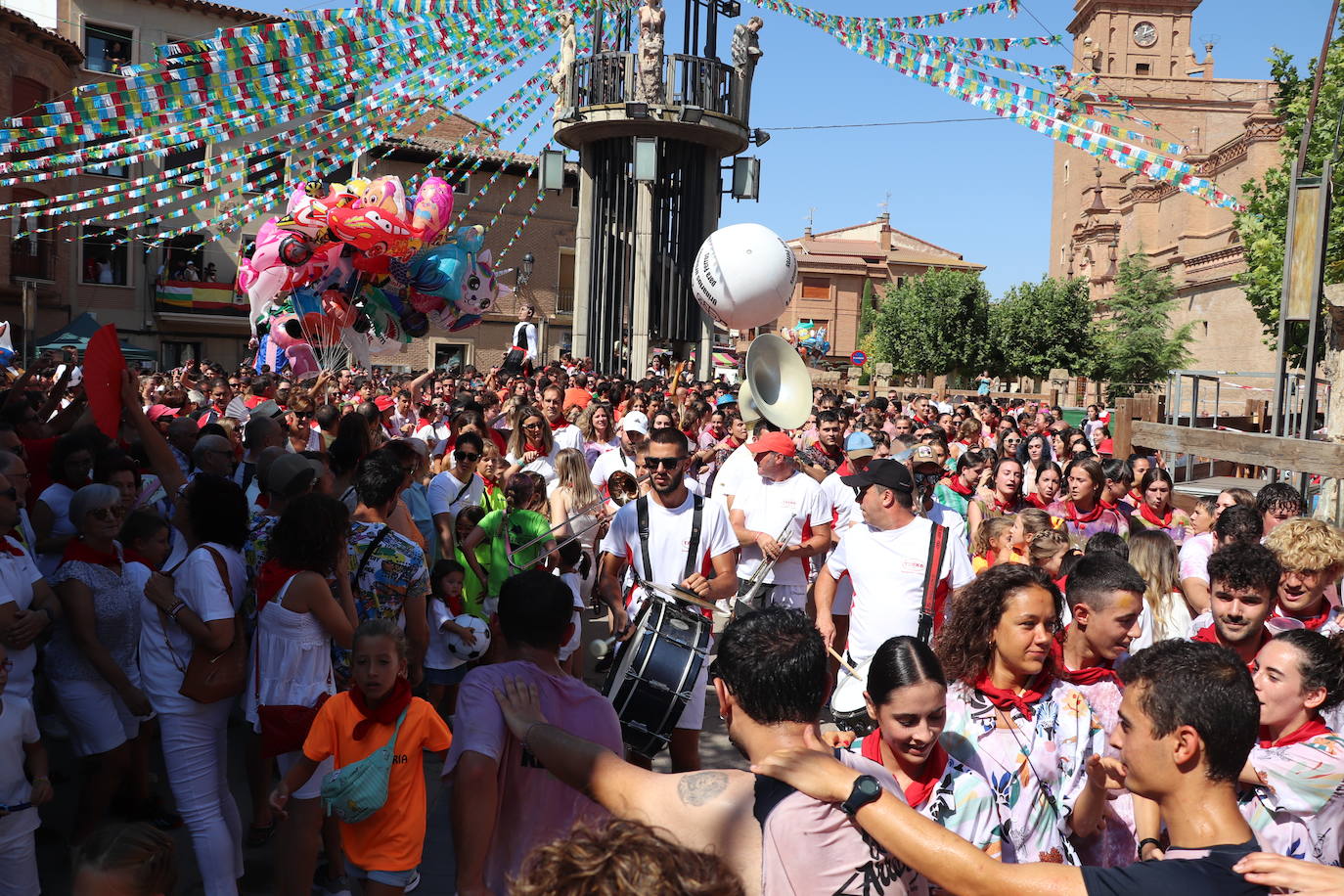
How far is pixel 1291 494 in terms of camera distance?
5.47m

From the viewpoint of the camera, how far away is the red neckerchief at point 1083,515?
6.79 metres

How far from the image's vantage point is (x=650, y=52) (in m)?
21.9

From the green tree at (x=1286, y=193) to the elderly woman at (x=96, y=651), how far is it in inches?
704

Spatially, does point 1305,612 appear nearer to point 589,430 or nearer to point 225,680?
point 225,680

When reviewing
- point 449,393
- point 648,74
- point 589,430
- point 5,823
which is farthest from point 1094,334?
point 5,823

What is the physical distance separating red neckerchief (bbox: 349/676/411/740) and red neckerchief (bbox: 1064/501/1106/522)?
470 centimetres

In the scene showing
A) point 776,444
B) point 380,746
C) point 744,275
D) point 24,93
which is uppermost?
point 24,93

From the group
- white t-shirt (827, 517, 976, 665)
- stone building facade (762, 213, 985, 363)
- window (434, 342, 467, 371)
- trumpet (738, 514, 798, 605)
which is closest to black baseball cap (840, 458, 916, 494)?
white t-shirt (827, 517, 976, 665)

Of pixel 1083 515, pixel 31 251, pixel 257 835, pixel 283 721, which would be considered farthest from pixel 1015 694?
pixel 31 251

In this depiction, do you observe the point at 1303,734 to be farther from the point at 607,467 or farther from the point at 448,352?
the point at 448,352

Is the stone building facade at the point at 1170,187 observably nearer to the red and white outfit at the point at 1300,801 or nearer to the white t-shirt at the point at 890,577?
the white t-shirt at the point at 890,577

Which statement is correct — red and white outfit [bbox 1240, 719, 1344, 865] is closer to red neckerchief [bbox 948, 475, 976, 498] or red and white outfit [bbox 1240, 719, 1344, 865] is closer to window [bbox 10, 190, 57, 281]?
red neckerchief [bbox 948, 475, 976, 498]

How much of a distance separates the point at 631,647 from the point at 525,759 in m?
1.00

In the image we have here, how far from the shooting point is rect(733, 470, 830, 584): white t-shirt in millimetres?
6207
